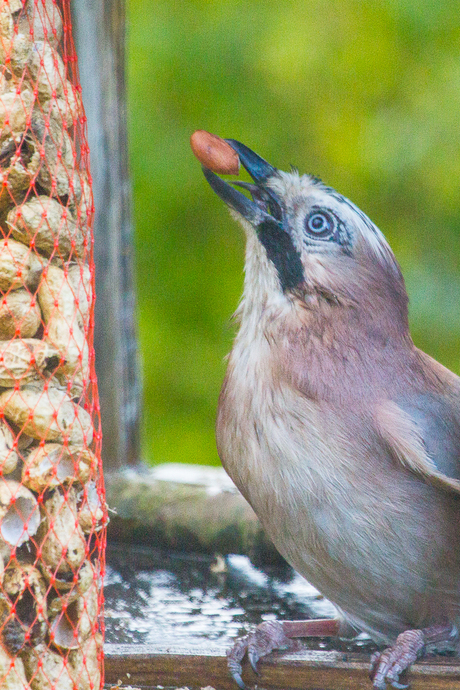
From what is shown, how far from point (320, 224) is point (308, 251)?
0.08 m

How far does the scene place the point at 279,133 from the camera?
16.9 feet

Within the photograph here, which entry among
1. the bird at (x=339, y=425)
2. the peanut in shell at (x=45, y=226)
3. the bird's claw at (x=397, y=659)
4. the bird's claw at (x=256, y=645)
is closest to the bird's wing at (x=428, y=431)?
the bird at (x=339, y=425)

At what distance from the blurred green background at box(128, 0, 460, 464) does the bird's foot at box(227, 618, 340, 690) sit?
8.67 feet

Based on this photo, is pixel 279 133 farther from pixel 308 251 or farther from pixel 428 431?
pixel 428 431

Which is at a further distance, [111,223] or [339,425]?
[111,223]

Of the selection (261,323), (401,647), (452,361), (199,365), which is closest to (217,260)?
(199,365)

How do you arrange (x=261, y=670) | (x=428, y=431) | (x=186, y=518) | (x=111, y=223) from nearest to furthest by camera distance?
(x=261, y=670) < (x=428, y=431) < (x=186, y=518) < (x=111, y=223)

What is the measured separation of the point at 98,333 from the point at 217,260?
6.17ft

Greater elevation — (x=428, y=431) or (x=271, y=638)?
(x=428, y=431)

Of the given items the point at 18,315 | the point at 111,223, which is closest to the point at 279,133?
the point at 111,223

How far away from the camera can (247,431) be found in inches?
84.1

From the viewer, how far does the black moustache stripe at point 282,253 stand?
7.22 feet

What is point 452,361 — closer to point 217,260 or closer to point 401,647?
point 217,260

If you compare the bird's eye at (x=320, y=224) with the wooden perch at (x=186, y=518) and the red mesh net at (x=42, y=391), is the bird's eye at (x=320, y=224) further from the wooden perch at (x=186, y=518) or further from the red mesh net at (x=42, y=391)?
the wooden perch at (x=186, y=518)
